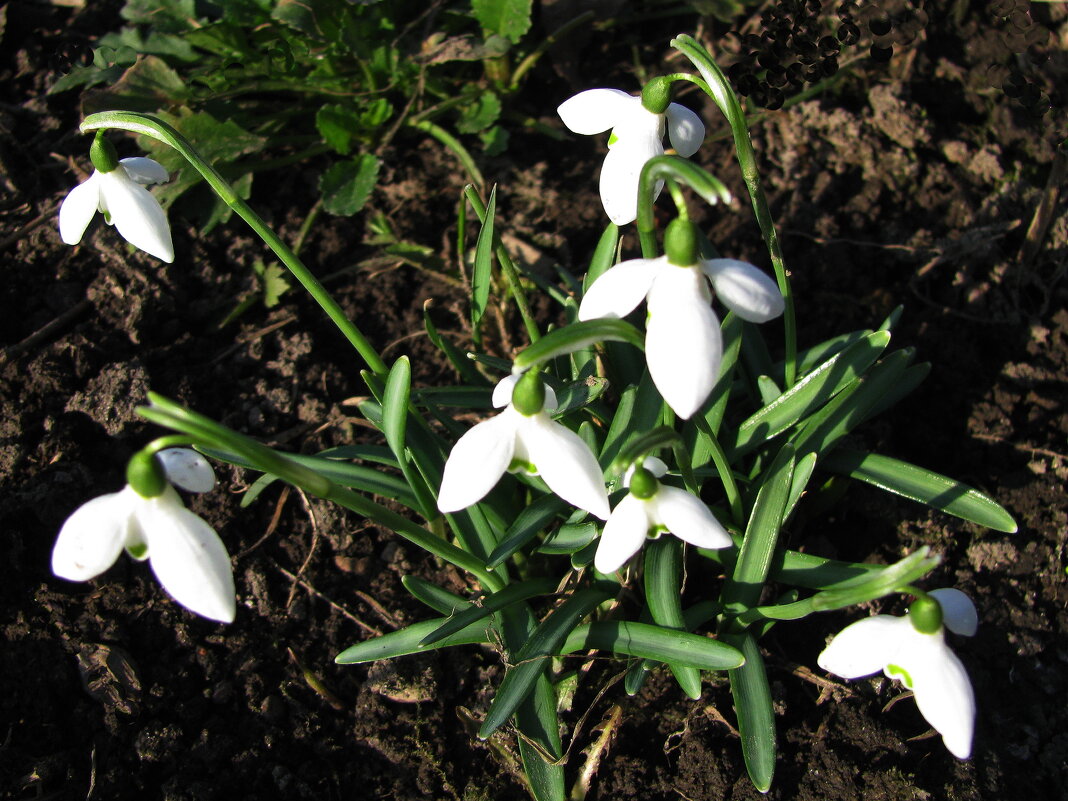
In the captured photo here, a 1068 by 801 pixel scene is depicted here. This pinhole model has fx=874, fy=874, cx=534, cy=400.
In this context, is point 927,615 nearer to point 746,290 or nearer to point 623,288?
point 746,290

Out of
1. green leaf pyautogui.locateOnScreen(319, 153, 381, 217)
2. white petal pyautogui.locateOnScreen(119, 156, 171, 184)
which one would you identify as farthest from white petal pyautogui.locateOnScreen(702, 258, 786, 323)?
green leaf pyautogui.locateOnScreen(319, 153, 381, 217)

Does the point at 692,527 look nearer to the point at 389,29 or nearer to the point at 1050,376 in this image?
the point at 1050,376

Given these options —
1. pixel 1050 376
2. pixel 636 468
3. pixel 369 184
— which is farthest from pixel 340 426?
pixel 1050 376

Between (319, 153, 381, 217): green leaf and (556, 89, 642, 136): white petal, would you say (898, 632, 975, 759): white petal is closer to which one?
(556, 89, 642, 136): white petal

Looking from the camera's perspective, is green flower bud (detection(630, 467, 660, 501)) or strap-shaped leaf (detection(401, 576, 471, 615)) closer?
green flower bud (detection(630, 467, 660, 501))

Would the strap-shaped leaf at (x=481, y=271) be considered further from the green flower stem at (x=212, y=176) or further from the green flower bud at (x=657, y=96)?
the green flower bud at (x=657, y=96)

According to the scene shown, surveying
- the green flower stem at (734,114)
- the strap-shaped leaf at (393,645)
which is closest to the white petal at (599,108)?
the green flower stem at (734,114)

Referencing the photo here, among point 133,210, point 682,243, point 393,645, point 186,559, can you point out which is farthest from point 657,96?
point 393,645
